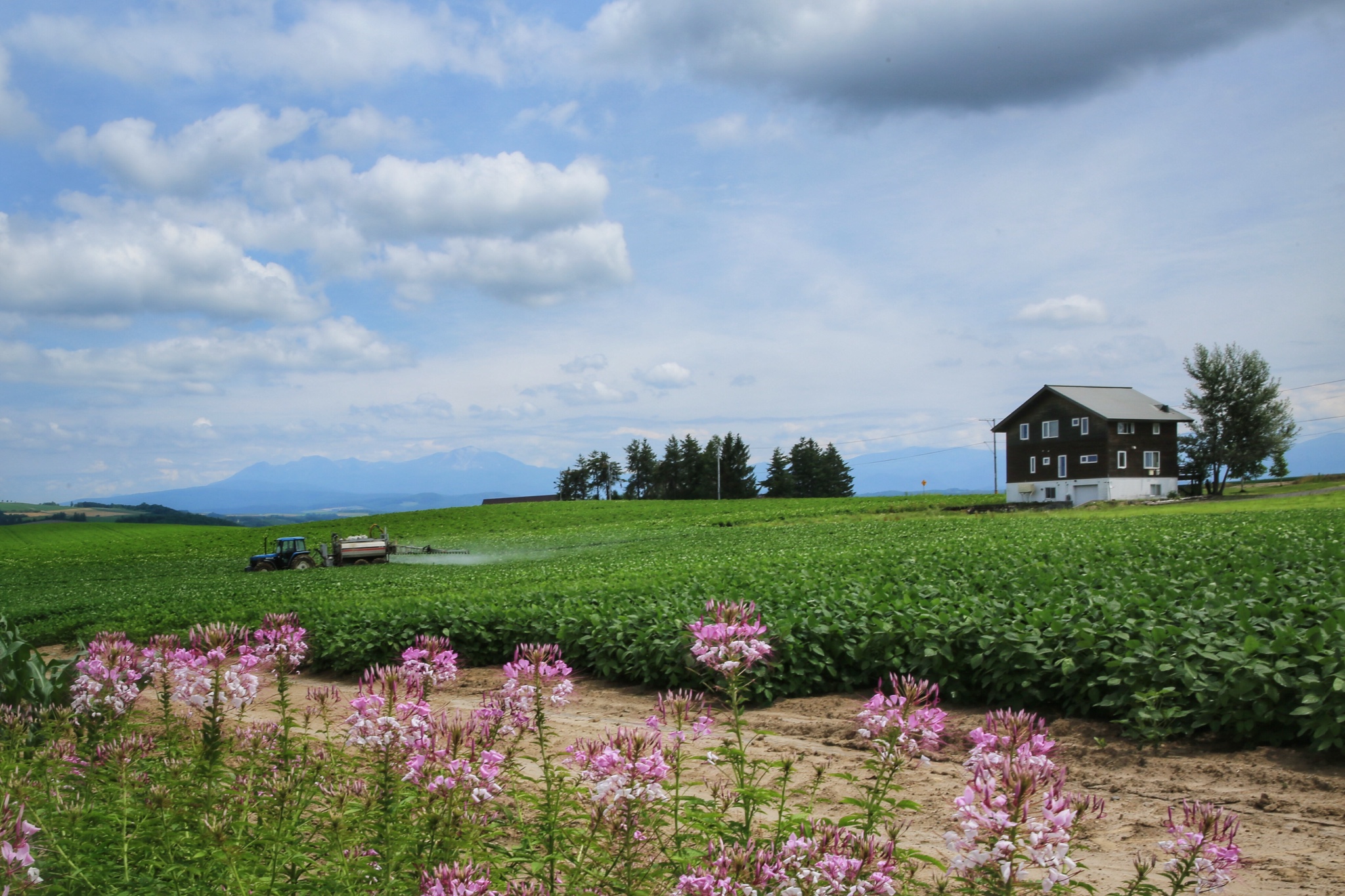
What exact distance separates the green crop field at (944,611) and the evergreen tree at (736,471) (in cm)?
7858

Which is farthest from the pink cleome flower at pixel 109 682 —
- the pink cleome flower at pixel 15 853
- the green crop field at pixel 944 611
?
the green crop field at pixel 944 611

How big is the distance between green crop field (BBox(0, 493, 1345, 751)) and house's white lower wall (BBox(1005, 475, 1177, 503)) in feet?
82.4

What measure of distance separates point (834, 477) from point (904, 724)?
352 feet

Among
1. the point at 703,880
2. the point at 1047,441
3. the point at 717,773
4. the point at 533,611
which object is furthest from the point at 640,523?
the point at 703,880

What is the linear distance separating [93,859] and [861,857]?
330 cm

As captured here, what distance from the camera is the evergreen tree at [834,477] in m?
107

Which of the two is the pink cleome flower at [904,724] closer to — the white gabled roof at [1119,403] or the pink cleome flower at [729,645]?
the pink cleome flower at [729,645]

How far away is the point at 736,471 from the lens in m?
107

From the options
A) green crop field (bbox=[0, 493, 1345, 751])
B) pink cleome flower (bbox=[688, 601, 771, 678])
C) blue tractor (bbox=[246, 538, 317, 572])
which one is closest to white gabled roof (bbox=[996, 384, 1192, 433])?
green crop field (bbox=[0, 493, 1345, 751])

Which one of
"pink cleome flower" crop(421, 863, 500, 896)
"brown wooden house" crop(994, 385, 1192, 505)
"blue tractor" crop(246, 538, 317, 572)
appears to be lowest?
"blue tractor" crop(246, 538, 317, 572)

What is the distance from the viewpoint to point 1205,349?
2478 inches

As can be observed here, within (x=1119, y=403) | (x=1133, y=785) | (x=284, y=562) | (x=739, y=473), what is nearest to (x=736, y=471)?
(x=739, y=473)

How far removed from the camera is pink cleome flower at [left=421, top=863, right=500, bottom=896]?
246 centimetres

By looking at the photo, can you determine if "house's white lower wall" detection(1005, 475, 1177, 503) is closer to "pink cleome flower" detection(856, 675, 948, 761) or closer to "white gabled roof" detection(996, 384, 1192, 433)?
"white gabled roof" detection(996, 384, 1192, 433)
